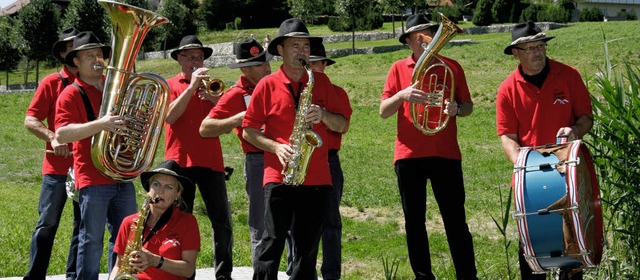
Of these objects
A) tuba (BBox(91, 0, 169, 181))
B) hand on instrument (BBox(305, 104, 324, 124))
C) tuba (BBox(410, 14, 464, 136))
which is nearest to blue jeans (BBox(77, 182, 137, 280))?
tuba (BBox(91, 0, 169, 181))

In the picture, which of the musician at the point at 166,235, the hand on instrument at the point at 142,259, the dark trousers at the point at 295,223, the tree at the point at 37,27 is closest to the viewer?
the hand on instrument at the point at 142,259

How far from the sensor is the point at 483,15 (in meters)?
62.8

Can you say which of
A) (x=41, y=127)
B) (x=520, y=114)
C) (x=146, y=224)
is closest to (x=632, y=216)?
(x=520, y=114)

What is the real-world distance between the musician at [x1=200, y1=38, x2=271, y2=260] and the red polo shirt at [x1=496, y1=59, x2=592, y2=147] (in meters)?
2.01

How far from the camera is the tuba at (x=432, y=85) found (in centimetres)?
695

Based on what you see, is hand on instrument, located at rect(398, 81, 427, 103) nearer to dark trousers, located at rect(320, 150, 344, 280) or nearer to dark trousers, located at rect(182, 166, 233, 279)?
dark trousers, located at rect(320, 150, 344, 280)

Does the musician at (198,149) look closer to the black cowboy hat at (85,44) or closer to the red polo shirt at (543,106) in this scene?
the black cowboy hat at (85,44)

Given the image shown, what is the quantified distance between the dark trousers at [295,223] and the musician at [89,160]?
1.11 meters

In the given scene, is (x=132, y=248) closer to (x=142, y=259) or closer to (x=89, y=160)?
(x=142, y=259)

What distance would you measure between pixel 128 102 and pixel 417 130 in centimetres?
216

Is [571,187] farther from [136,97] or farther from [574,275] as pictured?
[136,97]

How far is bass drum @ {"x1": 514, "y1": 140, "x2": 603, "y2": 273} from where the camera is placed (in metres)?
5.78

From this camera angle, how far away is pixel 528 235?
5922 millimetres

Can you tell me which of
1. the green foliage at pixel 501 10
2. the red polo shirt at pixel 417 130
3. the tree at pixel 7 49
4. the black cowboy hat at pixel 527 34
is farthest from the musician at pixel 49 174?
the green foliage at pixel 501 10
